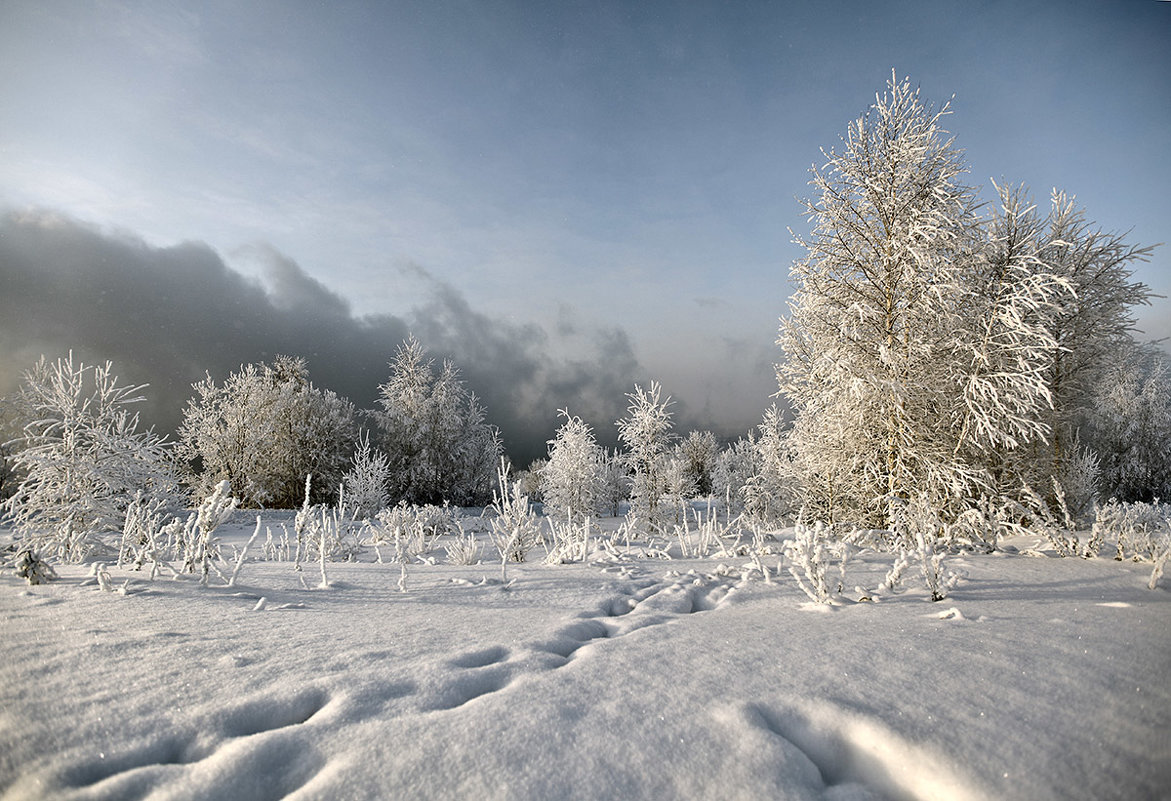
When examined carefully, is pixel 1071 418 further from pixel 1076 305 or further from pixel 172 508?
pixel 172 508

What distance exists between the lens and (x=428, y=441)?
25.2m

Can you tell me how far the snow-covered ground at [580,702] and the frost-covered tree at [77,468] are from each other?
4.94m

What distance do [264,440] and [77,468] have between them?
16.6 metres

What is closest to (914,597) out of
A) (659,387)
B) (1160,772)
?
(1160,772)

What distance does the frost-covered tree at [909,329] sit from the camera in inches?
247

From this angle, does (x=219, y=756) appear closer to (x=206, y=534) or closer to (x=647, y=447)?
(x=206, y=534)

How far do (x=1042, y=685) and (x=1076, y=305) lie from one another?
9333mm

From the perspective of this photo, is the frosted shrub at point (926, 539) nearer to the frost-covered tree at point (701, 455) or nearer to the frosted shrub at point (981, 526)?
the frosted shrub at point (981, 526)

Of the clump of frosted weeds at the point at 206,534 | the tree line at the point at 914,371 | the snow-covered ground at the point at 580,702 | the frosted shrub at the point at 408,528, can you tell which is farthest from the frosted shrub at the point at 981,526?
the clump of frosted weeds at the point at 206,534

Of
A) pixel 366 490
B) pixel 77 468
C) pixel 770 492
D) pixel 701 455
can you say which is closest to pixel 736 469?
pixel 701 455

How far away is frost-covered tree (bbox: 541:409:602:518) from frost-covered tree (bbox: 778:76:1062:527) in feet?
32.2

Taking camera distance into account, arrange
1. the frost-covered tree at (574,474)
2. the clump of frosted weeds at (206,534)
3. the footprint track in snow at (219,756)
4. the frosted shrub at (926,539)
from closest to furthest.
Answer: the footprint track in snow at (219,756)
the frosted shrub at (926,539)
the clump of frosted weeds at (206,534)
the frost-covered tree at (574,474)

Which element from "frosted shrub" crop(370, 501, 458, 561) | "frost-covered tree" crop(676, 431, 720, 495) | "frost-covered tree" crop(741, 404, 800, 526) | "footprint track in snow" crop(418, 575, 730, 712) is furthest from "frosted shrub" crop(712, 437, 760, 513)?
"footprint track in snow" crop(418, 575, 730, 712)

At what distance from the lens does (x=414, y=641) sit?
2512 mm
